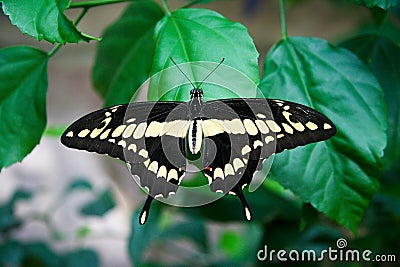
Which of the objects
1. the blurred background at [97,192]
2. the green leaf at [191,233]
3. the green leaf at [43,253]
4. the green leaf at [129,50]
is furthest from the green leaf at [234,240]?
the green leaf at [129,50]

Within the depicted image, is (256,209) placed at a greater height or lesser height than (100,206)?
greater

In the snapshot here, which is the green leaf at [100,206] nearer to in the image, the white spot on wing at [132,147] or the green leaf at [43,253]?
the green leaf at [43,253]

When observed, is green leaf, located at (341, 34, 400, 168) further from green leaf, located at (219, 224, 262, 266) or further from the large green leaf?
green leaf, located at (219, 224, 262, 266)

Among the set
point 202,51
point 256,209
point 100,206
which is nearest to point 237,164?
point 202,51

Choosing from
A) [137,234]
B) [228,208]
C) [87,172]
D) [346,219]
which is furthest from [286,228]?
[87,172]

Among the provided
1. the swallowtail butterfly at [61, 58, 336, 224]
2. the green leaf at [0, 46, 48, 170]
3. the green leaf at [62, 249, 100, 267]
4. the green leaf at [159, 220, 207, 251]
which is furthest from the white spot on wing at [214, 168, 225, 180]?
the green leaf at [62, 249, 100, 267]

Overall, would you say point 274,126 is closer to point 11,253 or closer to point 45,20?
point 45,20
